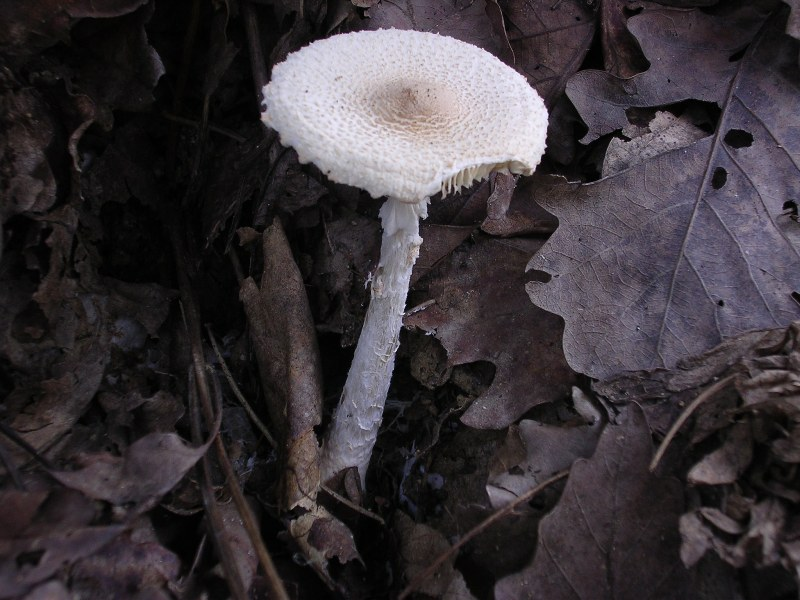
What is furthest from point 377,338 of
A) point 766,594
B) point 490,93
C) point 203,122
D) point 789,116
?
point 789,116

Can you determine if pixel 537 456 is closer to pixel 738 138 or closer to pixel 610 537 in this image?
pixel 610 537

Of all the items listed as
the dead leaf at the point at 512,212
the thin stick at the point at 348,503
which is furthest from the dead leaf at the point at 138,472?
the dead leaf at the point at 512,212

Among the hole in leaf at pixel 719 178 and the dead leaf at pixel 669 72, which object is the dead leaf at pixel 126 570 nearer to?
the dead leaf at pixel 669 72

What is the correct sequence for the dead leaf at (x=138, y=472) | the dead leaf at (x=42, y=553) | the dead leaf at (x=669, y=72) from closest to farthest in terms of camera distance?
the dead leaf at (x=42, y=553), the dead leaf at (x=138, y=472), the dead leaf at (x=669, y=72)

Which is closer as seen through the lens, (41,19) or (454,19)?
(41,19)

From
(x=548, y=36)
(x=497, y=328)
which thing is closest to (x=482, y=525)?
(x=497, y=328)
